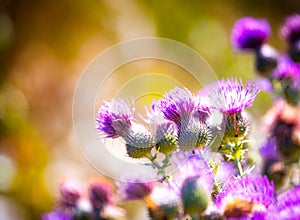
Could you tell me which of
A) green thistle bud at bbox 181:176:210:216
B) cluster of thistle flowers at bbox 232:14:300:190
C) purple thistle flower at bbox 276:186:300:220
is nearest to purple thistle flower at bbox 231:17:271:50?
cluster of thistle flowers at bbox 232:14:300:190

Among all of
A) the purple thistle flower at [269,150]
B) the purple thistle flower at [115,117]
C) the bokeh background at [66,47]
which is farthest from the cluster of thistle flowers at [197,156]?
the bokeh background at [66,47]

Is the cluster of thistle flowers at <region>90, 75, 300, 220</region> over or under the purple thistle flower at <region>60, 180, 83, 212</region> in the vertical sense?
under

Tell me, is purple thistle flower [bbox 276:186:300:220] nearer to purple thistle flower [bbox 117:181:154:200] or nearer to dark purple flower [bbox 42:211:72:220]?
purple thistle flower [bbox 117:181:154:200]

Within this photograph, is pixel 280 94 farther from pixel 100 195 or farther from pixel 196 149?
pixel 196 149

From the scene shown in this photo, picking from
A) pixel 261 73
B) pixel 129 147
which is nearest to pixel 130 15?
pixel 261 73

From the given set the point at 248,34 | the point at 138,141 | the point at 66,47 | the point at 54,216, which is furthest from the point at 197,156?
the point at 66,47

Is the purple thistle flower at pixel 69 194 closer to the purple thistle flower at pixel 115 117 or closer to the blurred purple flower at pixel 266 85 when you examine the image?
the purple thistle flower at pixel 115 117
